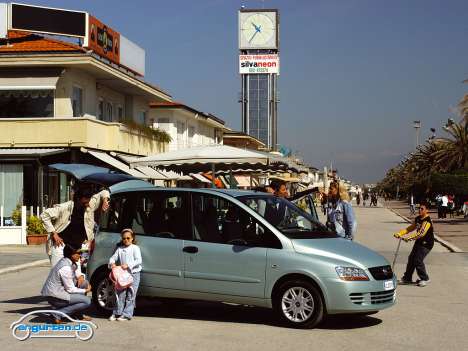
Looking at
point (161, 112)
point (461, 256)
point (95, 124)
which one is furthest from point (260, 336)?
point (161, 112)

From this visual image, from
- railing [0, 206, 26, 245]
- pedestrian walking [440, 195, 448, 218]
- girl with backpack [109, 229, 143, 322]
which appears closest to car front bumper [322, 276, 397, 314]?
girl with backpack [109, 229, 143, 322]

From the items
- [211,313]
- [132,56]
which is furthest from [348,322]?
[132,56]

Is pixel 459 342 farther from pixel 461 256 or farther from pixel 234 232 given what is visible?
pixel 461 256

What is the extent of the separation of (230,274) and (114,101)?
2556 cm

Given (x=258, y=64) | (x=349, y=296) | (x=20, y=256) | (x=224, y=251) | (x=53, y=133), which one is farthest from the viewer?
(x=258, y=64)

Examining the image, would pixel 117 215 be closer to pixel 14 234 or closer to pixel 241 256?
pixel 241 256

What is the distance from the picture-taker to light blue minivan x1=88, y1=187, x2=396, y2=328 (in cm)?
925

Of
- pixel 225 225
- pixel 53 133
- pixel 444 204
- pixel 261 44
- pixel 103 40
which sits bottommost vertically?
pixel 444 204

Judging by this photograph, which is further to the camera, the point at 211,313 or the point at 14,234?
the point at 14,234

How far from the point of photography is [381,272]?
9.55 metres

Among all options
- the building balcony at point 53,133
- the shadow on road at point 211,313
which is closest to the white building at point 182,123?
the building balcony at point 53,133

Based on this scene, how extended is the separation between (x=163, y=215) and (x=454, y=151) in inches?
2107

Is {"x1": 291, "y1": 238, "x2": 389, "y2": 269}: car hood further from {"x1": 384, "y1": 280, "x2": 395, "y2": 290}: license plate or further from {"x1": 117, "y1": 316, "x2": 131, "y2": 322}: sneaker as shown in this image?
{"x1": 117, "y1": 316, "x2": 131, "y2": 322}: sneaker

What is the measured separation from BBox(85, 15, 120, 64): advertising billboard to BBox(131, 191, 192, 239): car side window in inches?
848
